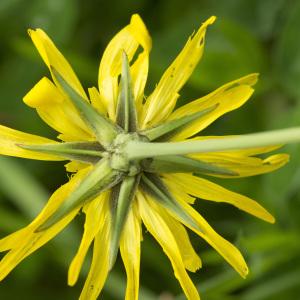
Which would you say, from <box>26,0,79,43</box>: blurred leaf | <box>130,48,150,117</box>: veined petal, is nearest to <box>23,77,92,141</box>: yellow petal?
<box>130,48,150,117</box>: veined petal

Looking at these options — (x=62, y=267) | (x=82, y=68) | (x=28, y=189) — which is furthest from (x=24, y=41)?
(x=62, y=267)

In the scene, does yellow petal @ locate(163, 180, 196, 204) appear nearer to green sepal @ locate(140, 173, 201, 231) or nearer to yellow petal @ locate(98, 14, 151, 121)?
green sepal @ locate(140, 173, 201, 231)

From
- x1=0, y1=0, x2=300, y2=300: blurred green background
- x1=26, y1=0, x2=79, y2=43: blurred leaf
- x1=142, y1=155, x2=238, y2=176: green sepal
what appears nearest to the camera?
x1=142, y1=155, x2=238, y2=176: green sepal

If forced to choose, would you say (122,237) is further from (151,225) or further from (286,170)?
(286,170)

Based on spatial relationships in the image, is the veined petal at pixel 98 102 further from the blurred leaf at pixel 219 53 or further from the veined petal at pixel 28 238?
the blurred leaf at pixel 219 53

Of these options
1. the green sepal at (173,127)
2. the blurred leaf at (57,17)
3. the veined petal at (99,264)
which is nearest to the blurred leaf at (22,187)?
the blurred leaf at (57,17)

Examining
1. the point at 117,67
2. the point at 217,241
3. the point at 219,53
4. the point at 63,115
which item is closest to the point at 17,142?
the point at 63,115

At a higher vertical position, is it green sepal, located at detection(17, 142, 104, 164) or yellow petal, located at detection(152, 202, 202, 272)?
green sepal, located at detection(17, 142, 104, 164)
